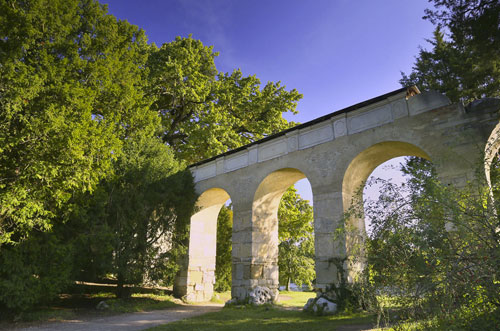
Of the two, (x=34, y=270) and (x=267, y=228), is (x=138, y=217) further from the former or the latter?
(x=267, y=228)

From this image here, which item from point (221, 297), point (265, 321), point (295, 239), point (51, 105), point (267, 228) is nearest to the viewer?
point (51, 105)

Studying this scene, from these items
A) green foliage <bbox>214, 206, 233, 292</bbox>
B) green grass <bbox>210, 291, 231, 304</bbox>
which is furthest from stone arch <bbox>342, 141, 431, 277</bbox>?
green foliage <bbox>214, 206, 233, 292</bbox>

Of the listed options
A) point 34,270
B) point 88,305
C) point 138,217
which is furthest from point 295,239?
point 34,270

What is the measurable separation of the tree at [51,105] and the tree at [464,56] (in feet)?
25.3

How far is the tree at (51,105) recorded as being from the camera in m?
7.06

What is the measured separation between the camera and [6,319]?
7.79 m

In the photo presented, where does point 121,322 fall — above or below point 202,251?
below

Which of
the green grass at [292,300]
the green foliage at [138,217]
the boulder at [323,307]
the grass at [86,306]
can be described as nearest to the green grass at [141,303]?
the grass at [86,306]

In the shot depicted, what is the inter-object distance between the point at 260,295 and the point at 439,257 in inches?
282

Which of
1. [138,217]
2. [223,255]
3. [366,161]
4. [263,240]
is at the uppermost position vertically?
[366,161]

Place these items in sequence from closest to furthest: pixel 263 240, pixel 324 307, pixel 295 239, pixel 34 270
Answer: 1. pixel 324 307
2. pixel 34 270
3. pixel 263 240
4. pixel 295 239

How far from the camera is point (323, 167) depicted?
9.16 meters

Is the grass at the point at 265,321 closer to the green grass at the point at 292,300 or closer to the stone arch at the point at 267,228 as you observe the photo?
the stone arch at the point at 267,228

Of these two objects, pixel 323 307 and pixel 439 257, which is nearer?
pixel 439 257
